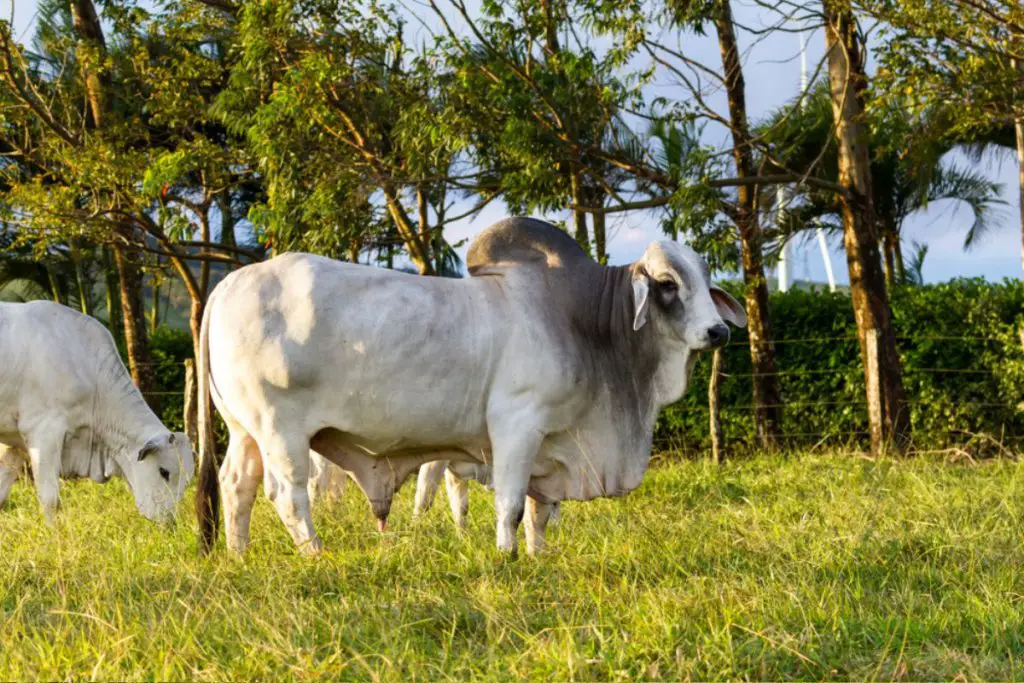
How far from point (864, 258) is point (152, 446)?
6402mm

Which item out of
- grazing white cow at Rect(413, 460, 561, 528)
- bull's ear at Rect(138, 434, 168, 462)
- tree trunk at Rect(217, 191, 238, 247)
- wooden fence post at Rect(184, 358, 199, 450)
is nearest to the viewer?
grazing white cow at Rect(413, 460, 561, 528)

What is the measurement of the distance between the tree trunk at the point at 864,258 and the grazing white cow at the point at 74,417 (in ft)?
19.4

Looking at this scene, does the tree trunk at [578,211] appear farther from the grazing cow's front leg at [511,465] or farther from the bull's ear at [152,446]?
the grazing cow's front leg at [511,465]

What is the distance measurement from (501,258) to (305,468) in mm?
1438

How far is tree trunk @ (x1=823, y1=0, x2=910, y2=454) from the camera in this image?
11.4 metres

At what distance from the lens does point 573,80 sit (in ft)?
33.2

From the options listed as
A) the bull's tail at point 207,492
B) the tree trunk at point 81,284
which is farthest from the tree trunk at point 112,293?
the bull's tail at point 207,492

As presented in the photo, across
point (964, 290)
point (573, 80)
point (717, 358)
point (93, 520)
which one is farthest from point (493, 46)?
point (964, 290)

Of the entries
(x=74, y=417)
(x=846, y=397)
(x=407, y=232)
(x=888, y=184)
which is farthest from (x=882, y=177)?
(x=74, y=417)

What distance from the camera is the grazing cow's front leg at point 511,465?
5895mm

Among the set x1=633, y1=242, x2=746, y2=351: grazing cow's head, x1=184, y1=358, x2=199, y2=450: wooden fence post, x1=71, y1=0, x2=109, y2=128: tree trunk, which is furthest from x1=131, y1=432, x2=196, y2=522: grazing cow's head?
x1=71, y1=0, x2=109, y2=128: tree trunk

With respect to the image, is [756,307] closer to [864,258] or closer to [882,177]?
[864,258]

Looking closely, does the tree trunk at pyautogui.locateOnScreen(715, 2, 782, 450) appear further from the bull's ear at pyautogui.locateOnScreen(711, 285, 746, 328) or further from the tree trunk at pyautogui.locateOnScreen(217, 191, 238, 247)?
the tree trunk at pyautogui.locateOnScreen(217, 191, 238, 247)

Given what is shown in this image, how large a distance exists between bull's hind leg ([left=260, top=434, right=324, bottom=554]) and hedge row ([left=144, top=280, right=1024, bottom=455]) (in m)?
6.87
